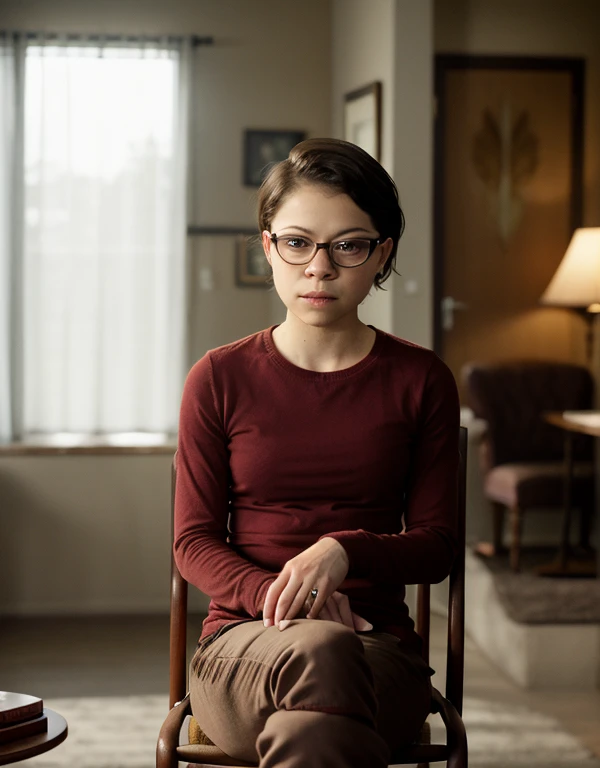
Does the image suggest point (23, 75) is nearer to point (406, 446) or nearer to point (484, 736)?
point (484, 736)

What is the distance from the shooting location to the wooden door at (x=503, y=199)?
3.96 m

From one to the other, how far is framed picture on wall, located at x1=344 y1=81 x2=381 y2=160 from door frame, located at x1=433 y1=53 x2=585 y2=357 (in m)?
0.26

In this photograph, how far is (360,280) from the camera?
138 cm

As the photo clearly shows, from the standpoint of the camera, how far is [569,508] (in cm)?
362

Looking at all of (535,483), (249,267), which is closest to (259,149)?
(249,267)

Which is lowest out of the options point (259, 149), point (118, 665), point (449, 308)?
point (118, 665)

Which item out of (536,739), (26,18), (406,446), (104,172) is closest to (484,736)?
(536,739)

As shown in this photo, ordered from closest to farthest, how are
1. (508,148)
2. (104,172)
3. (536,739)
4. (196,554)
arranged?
(196,554), (536,739), (508,148), (104,172)

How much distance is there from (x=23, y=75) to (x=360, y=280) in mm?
3314

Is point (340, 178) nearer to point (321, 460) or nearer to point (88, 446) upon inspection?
point (321, 460)

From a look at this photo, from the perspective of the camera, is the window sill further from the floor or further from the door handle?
the door handle

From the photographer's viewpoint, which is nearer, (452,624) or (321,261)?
(321,261)

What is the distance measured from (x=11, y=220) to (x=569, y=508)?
2504 millimetres

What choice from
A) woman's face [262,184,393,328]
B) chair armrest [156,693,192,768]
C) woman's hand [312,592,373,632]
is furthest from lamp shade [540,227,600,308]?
chair armrest [156,693,192,768]
